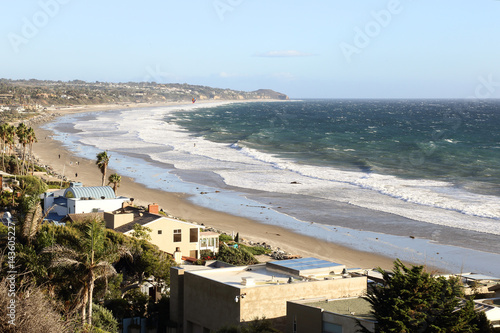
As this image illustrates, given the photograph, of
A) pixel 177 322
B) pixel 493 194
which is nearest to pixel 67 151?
pixel 493 194

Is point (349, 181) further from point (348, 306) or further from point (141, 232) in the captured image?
point (348, 306)

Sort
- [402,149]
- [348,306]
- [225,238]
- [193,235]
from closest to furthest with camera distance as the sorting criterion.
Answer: [348,306] → [193,235] → [225,238] → [402,149]

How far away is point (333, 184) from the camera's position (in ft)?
195

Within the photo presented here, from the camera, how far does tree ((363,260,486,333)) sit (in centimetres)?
1383

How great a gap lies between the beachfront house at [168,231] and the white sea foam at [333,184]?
60.4ft

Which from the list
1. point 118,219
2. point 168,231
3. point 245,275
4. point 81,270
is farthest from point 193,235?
point 81,270

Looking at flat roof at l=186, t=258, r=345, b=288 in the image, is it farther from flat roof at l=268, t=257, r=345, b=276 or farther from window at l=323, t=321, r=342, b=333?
window at l=323, t=321, r=342, b=333

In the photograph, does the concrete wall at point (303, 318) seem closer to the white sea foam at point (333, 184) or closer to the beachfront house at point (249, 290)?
the beachfront house at point (249, 290)

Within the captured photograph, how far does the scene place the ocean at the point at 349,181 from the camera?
1524 inches

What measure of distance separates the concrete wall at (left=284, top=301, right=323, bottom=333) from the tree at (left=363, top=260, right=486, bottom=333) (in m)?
1.57

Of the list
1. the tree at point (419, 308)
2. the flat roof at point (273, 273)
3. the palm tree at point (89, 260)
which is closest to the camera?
the tree at point (419, 308)

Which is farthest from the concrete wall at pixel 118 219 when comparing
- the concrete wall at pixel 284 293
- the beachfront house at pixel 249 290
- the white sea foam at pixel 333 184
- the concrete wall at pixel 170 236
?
the white sea foam at pixel 333 184

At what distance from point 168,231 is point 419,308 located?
726 inches

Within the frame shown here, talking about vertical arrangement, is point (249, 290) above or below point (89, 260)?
below
